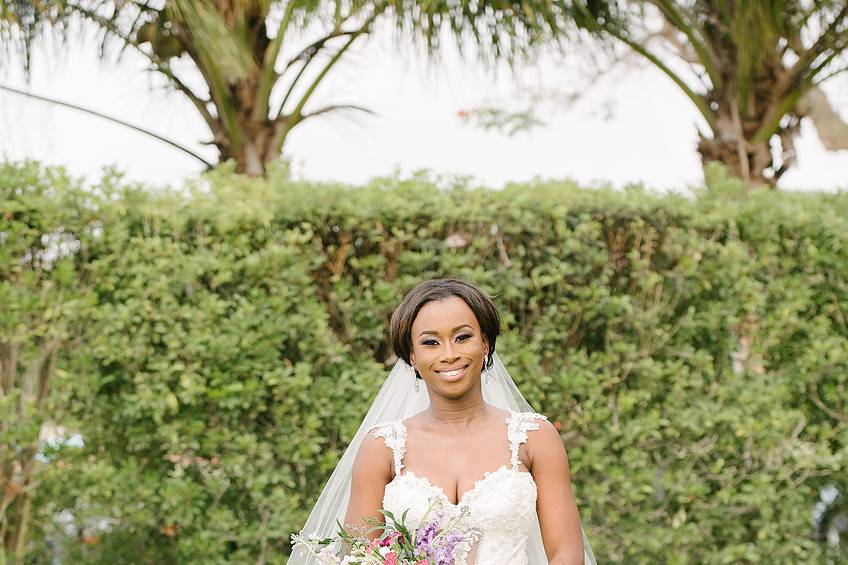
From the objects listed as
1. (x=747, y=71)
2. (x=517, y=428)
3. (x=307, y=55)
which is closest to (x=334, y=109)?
(x=307, y=55)

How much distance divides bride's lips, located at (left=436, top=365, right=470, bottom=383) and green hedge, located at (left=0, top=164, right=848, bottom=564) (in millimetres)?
1936

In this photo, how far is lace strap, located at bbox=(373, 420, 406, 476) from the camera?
3.07 metres

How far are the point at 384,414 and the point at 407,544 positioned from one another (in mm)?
889

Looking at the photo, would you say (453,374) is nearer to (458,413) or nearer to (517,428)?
(458,413)

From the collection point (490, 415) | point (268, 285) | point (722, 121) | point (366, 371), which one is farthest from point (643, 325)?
point (722, 121)

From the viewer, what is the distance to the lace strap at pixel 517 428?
3.04 m

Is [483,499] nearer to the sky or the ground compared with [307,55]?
nearer to the ground

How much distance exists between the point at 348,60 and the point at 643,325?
10.7ft

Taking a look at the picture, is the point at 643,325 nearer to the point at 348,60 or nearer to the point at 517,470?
the point at 517,470

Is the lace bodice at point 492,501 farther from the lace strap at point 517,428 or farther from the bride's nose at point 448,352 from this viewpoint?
the bride's nose at point 448,352

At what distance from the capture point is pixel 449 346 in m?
2.96

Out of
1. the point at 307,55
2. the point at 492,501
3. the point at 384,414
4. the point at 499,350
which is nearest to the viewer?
the point at 492,501

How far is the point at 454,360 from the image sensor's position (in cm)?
297

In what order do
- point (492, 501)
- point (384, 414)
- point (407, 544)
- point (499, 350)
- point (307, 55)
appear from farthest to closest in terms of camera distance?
1. point (307, 55)
2. point (499, 350)
3. point (384, 414)
4. point (492, 501)
5. point (407, 544)
